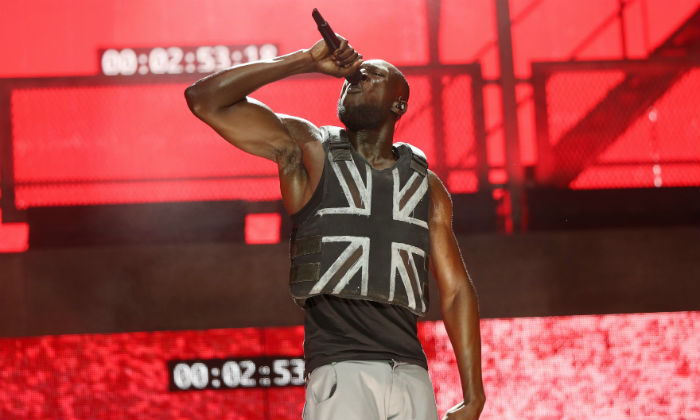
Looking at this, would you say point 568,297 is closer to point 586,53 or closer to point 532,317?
point 532,317

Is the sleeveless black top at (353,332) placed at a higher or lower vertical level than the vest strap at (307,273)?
lower

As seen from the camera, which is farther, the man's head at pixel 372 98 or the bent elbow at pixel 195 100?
the man's head at pixel 372 98

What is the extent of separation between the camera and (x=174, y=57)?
302cm

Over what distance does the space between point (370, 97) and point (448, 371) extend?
146cm

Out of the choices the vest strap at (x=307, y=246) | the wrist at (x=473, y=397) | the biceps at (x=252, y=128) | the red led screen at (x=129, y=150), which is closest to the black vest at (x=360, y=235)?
the vest strap at (x=307, y=246)

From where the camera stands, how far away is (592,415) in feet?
9.69

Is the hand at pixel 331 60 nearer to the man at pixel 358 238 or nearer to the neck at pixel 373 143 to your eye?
the man at pixel 358 238

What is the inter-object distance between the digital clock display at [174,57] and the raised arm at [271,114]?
1.27 meters

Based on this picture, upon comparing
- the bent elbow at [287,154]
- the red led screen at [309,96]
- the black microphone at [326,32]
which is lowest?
the bent elbow at [287,154]

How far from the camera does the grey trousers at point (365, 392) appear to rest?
159cm

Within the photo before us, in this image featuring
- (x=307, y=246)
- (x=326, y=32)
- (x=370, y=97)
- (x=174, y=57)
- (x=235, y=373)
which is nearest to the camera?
(x=326, y=32)

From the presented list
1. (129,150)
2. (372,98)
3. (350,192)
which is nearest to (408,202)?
(350,192)

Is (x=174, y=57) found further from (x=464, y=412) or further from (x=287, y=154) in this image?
(x=464, y=412)

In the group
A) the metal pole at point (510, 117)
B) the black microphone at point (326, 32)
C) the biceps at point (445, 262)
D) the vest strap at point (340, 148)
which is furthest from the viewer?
the metal pole at point (510, 117)
